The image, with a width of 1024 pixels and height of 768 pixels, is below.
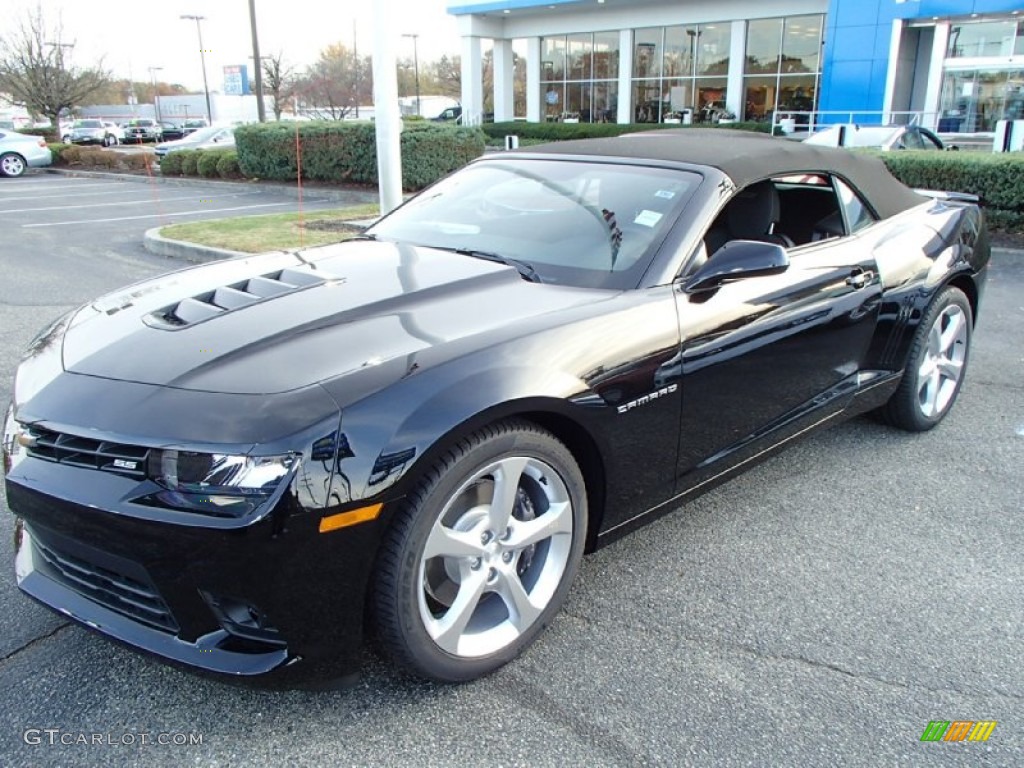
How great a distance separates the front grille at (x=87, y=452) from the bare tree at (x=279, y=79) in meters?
48.2

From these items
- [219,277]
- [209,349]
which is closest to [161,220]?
[219,277]

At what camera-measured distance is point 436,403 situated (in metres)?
2.19

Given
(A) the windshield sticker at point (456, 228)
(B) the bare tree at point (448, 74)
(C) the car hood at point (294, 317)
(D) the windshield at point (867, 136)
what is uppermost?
(B) the bare tree at point (448, 74)

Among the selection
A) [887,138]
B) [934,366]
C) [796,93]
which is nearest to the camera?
[934,366]

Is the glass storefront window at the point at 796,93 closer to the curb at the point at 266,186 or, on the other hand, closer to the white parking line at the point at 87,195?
the curb at the point at 266,186

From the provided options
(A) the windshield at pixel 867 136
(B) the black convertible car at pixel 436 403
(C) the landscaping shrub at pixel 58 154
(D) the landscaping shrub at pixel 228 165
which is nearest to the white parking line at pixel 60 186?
(D) the landscaping shrub at pixel 228 165

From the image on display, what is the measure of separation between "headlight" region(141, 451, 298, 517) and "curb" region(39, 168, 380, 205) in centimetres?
1383

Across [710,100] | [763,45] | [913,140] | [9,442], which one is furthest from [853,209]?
[710,100]

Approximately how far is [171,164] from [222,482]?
71.5ft

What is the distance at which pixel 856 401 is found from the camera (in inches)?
152

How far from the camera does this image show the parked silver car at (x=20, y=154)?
24453 mm

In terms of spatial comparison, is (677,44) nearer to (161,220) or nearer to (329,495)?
(161,220)

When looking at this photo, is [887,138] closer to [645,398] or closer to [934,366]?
[934,366]

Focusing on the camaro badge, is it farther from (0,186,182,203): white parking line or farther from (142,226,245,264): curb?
(0,186,182,203): white parking line
